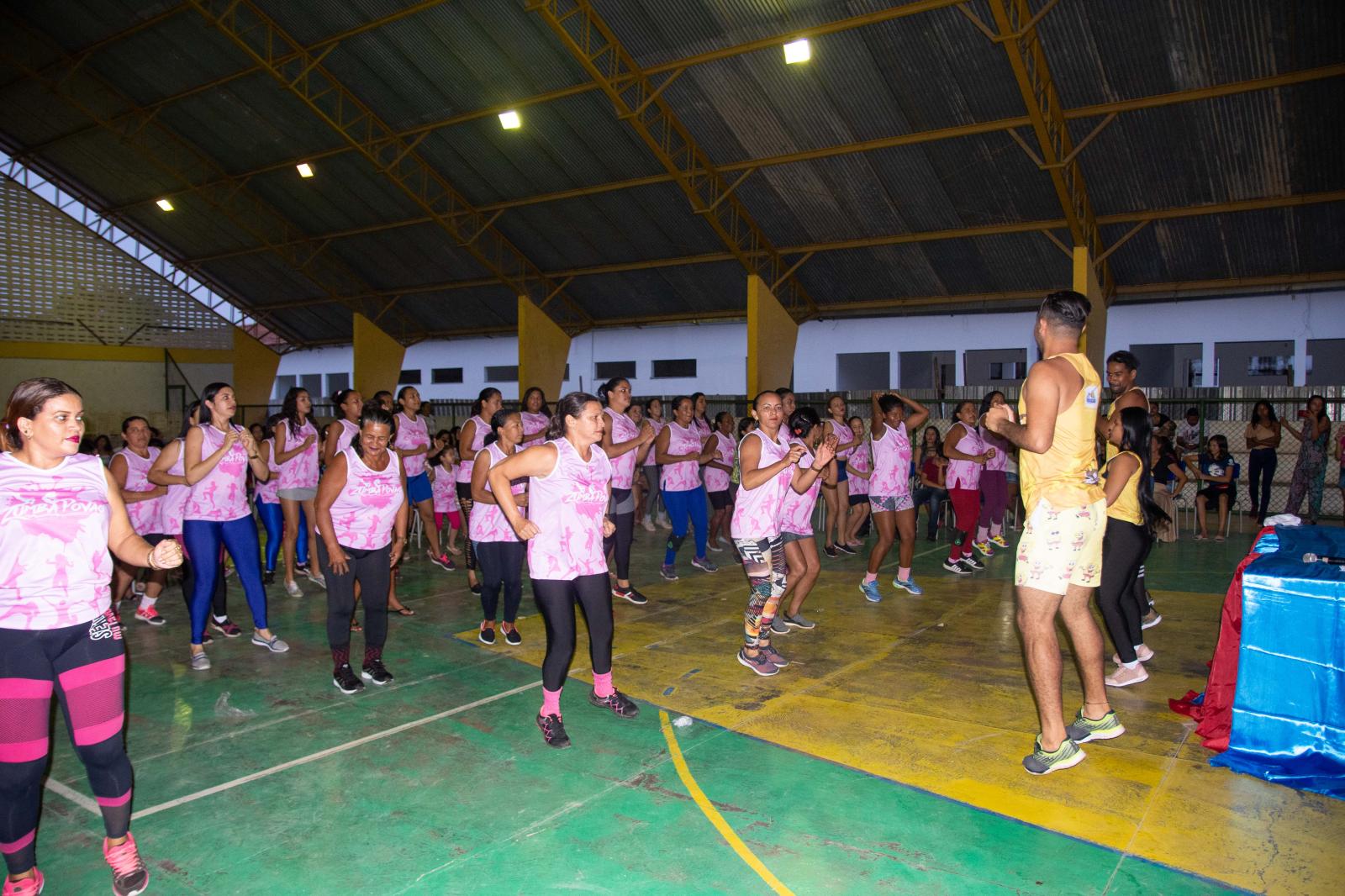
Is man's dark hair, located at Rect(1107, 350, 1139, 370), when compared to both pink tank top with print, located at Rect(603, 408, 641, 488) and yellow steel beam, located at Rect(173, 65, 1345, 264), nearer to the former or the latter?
pink tank top with print, located at Rect(603, 408, 641, 488)

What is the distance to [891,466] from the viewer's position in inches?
329

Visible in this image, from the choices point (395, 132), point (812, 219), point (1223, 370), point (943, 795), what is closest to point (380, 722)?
point (943, 795)

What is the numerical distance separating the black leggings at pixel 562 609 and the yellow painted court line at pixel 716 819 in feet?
2.31

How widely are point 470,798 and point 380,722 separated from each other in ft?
4.22

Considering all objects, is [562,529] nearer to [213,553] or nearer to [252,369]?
[213,553]

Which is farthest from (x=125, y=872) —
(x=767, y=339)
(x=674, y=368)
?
(x=674, y=368)

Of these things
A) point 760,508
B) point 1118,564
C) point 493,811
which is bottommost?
point 493,811

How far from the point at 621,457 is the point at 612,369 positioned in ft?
54.1

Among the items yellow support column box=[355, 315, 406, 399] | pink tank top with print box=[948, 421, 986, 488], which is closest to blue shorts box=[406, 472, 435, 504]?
pink tank top with print box=[948, 421, 986, 488]

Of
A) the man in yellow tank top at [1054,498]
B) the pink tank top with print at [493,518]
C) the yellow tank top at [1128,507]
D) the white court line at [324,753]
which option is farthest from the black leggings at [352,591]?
the yellow tank top at [1128,507]

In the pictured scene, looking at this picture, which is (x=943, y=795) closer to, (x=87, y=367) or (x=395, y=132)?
(x=395, y=132)

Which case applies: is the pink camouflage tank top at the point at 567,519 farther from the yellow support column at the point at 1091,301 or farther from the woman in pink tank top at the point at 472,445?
the yellow support column at the point at 1091,301

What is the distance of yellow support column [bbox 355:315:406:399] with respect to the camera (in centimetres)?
2575

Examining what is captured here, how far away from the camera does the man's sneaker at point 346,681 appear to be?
5652 millimetres
